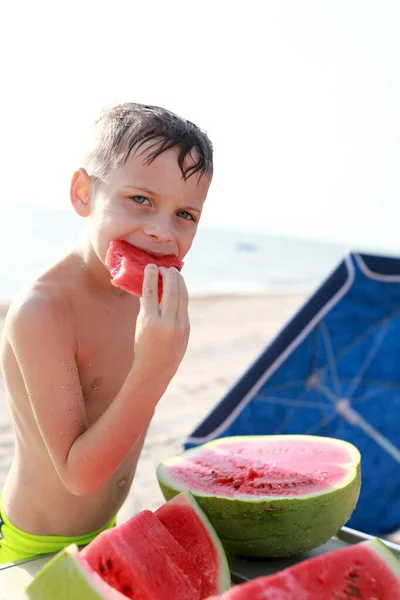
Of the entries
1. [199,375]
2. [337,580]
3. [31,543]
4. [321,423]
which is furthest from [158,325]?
[199,375]

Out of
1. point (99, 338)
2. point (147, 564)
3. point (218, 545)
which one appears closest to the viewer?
point (147, 564)

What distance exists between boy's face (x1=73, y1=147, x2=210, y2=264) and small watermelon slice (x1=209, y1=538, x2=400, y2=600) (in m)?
0.72

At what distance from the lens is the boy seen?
126cm

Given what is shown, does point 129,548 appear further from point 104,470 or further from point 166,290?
point 166,290

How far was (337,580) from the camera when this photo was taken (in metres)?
0.99

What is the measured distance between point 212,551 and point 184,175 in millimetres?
800

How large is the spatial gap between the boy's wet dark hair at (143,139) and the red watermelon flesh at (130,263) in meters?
0.20

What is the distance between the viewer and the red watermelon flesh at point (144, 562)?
3.30ft

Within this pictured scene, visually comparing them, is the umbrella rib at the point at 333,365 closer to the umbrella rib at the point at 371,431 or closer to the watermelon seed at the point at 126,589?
the umbrella rib at the point at 371,431

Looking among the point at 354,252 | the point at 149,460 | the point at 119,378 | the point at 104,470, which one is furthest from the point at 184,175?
the point at 149,460

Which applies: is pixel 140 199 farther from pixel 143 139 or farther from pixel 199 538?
pixel 199 538

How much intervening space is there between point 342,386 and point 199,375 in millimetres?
3282

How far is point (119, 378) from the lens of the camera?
1595 millimetres

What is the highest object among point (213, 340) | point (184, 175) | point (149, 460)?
point (184, 175)
